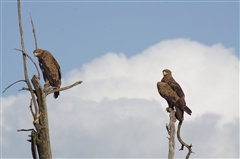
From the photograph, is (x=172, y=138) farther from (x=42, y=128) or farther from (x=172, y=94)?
(x=42, y=128)

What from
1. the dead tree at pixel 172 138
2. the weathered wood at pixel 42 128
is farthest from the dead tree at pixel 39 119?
the dead tree at pixel 172 138

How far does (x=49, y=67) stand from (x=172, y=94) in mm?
3380

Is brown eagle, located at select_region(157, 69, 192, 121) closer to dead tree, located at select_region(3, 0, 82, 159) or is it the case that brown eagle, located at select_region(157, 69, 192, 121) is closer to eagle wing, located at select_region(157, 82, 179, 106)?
eagle wing, located at select_region(157, 82, 179, 106)

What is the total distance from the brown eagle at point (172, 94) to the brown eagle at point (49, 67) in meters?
2.76

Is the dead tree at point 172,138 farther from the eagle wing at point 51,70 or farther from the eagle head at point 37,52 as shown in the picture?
the eagle head at point 37,52

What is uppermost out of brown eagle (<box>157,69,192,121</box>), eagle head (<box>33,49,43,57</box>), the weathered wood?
eagle head (<box>33,49,43,57</box>)

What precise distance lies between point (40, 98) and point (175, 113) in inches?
154

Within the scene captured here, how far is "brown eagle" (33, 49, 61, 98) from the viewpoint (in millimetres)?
15886

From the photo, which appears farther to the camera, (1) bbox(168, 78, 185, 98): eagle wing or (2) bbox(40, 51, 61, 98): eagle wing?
(2) bbox(40, 51, 61, 98): eagle wing

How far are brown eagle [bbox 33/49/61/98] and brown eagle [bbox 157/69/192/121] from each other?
9.05 feet

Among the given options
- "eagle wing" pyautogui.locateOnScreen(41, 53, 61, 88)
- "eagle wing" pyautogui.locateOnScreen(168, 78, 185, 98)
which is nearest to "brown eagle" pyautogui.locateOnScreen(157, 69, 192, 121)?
"eagle wing" pyautogui.locateOnScreen(168, 78, 185, 98)

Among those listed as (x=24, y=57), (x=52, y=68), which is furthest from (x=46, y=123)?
(x=52, y=68)

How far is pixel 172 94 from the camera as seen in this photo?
51.6 feet

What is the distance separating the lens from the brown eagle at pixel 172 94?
15100 millimetres
